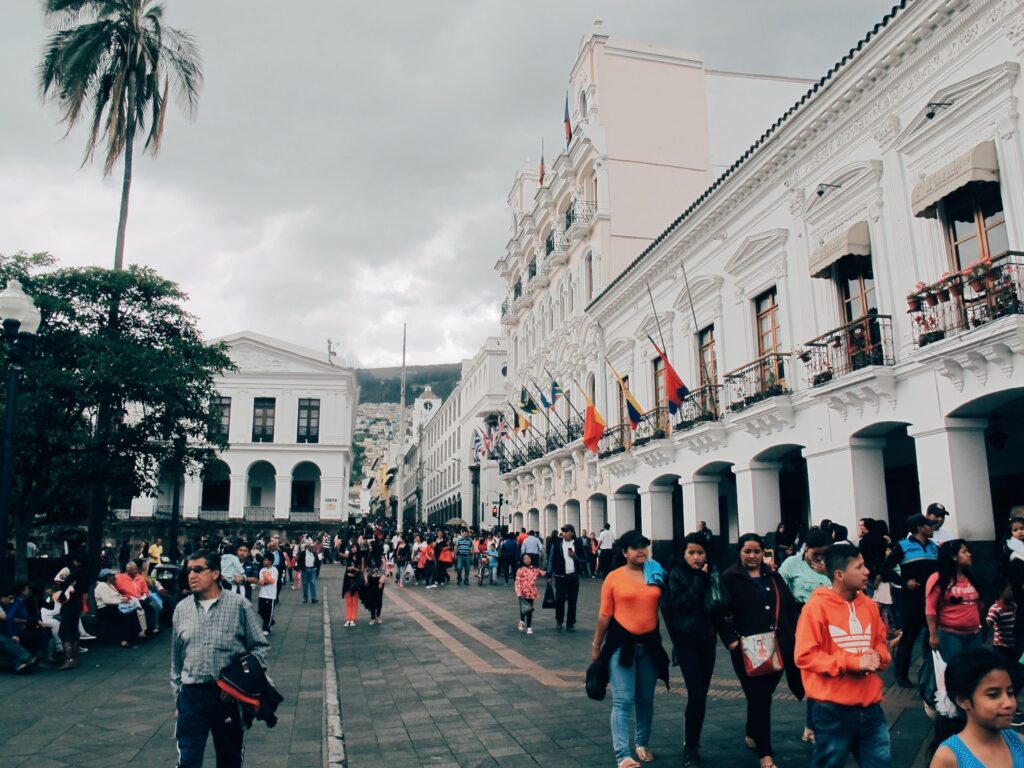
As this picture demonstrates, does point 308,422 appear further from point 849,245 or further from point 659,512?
point 849,245

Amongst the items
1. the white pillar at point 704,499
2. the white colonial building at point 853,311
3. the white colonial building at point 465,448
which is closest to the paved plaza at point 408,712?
the white colonial building at point 853,311

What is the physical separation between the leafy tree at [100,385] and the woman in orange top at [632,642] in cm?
1249

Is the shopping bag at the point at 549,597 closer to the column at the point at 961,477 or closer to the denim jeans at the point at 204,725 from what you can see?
the column at the point at 961,477

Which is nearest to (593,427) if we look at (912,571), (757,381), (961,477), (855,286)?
(757,381)

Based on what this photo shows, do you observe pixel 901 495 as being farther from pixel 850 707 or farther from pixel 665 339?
pixel 850 707

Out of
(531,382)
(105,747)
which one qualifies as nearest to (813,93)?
(105,747)

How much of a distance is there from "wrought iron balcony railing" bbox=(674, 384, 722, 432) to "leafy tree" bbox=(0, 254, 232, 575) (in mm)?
11191

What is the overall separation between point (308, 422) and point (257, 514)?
6.62 metres

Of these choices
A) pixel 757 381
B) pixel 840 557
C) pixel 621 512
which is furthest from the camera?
pixel 621 512

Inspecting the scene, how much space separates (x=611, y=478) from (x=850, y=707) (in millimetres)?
22752

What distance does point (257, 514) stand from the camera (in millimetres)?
50219

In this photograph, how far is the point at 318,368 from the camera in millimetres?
52562

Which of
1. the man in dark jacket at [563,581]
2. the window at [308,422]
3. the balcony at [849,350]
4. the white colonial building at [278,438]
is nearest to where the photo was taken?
the balcony at [849,350]

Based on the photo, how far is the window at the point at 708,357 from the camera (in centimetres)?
2006
